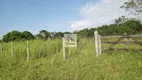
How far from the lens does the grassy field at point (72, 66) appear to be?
786cm

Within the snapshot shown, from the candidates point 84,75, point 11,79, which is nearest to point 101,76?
point 84,75

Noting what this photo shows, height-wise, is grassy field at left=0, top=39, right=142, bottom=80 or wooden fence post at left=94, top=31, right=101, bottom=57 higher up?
wooden fence post at left=94, top=31, right=101, bottom=57

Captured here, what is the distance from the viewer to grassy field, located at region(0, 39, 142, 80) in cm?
786

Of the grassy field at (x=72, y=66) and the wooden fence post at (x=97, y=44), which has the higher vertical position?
the wooden fence post at (x=97, y=44)

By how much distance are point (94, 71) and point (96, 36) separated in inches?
160

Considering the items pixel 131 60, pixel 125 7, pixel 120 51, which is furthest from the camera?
pixel 125 7

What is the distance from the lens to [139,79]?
6770 millimetres

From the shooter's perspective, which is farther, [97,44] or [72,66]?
[97,44]

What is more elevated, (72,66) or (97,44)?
(97,44)

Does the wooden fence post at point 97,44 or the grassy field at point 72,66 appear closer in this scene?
the grassy field at point 72,66

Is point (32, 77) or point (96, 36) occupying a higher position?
point (96, 36)

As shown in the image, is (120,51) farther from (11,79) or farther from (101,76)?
(11,79)

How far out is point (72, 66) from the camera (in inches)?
389

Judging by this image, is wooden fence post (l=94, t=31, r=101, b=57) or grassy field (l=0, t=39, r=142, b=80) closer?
grassy field (l=0, t=39, r=142, b=80)
